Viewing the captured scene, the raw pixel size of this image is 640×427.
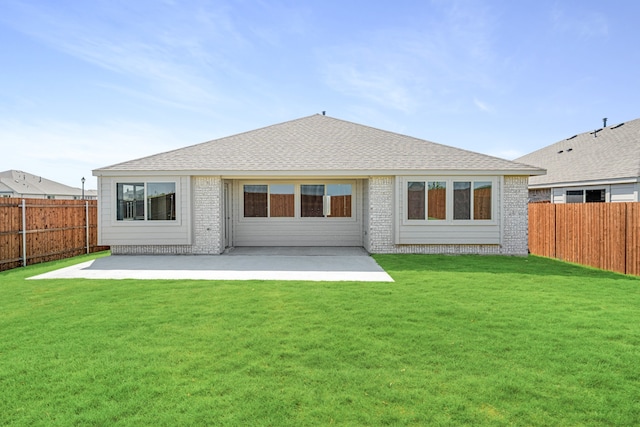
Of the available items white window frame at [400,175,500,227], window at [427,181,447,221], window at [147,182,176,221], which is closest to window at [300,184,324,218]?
white window frame at [400,175,500,227]

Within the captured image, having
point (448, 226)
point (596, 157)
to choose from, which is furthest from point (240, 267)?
point (596, 157)

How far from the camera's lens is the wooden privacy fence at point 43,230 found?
A: 10383 mm


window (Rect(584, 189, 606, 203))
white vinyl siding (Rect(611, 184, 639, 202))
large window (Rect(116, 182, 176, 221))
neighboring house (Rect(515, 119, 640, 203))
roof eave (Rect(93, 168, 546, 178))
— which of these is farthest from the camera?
window (Rect(584, 189, 606, 203))

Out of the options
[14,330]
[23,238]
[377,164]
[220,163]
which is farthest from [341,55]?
[14,330]

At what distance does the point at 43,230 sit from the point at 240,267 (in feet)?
23.0

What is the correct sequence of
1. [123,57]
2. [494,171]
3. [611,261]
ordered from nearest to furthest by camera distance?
[611,261]
[494,171]
[123,57]

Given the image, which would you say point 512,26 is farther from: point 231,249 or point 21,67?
point 21,67

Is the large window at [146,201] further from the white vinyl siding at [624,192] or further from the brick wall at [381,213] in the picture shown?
the white vinyl siding at [624,192]

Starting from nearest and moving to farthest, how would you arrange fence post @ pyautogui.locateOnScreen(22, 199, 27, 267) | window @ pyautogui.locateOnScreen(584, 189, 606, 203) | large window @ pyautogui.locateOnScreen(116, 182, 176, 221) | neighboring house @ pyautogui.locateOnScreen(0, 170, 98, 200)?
fence post @ pyautogui.locateOnScreen(22, 199, 27, 267) → large window @ pyautogui.locateOnScreen(116, 182, 176, 221) → window @ pyautogui.locateOnScreen(584, 189, 606, 203) → neighboring house @ pyautogui.locateOnScreen(0, 170, 98, 200)

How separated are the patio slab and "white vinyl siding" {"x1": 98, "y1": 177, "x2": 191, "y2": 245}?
565 mm

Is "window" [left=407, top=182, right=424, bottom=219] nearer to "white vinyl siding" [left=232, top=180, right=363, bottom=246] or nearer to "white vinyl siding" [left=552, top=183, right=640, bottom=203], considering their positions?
"white vinyl siding" [left=232, top=180, right=363, bottom=246]

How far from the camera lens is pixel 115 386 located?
3322 mm

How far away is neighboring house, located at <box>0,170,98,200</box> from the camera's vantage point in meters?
38.9

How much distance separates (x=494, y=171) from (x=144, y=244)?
11.8 meters
